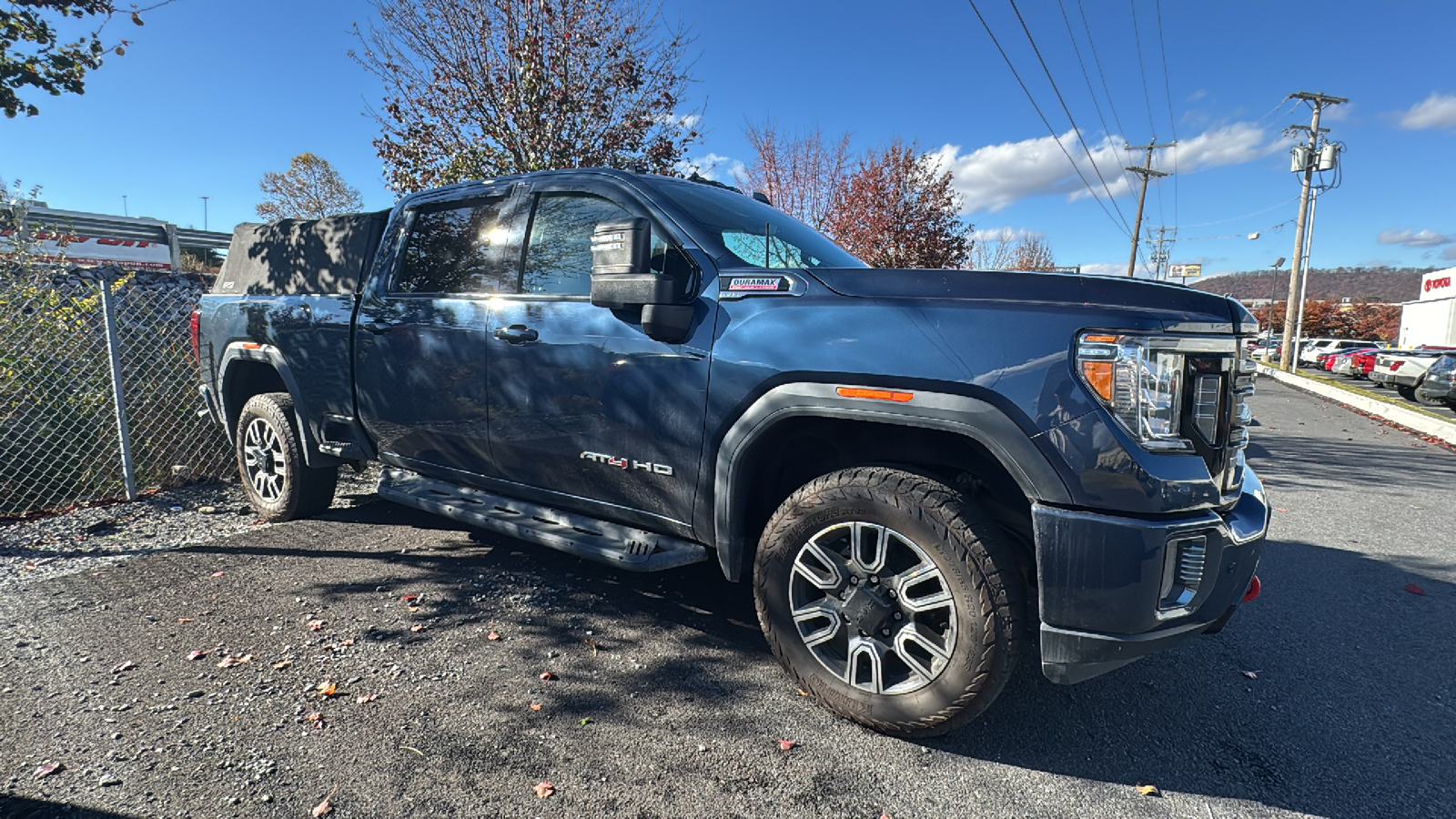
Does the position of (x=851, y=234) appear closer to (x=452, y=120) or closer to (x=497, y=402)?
(x=452, y=120)

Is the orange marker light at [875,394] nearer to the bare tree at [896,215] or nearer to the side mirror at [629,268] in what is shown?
the side mirror at [629,268]

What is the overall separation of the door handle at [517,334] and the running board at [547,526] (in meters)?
0.81

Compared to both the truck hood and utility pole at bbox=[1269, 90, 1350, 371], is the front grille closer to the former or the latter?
the truck hood

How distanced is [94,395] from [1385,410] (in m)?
19.5

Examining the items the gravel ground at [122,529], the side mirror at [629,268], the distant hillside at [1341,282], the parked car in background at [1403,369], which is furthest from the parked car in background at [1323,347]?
the distant hillside at [1341,282]

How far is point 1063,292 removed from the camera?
2.31 m

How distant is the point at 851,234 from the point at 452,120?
10.6 m

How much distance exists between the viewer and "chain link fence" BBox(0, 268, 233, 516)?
17.5ft

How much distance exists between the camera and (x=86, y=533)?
470 cm

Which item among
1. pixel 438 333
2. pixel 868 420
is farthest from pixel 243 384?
pixel 868 420

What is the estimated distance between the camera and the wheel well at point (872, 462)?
263 centimetres

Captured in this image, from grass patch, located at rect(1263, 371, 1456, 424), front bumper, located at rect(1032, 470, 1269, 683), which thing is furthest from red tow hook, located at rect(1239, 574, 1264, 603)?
grass patch, located at rect(1263, 371, 1456, 424)

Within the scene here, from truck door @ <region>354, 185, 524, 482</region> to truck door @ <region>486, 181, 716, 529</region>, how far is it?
146mm

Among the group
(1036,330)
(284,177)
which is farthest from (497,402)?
(284,177)
